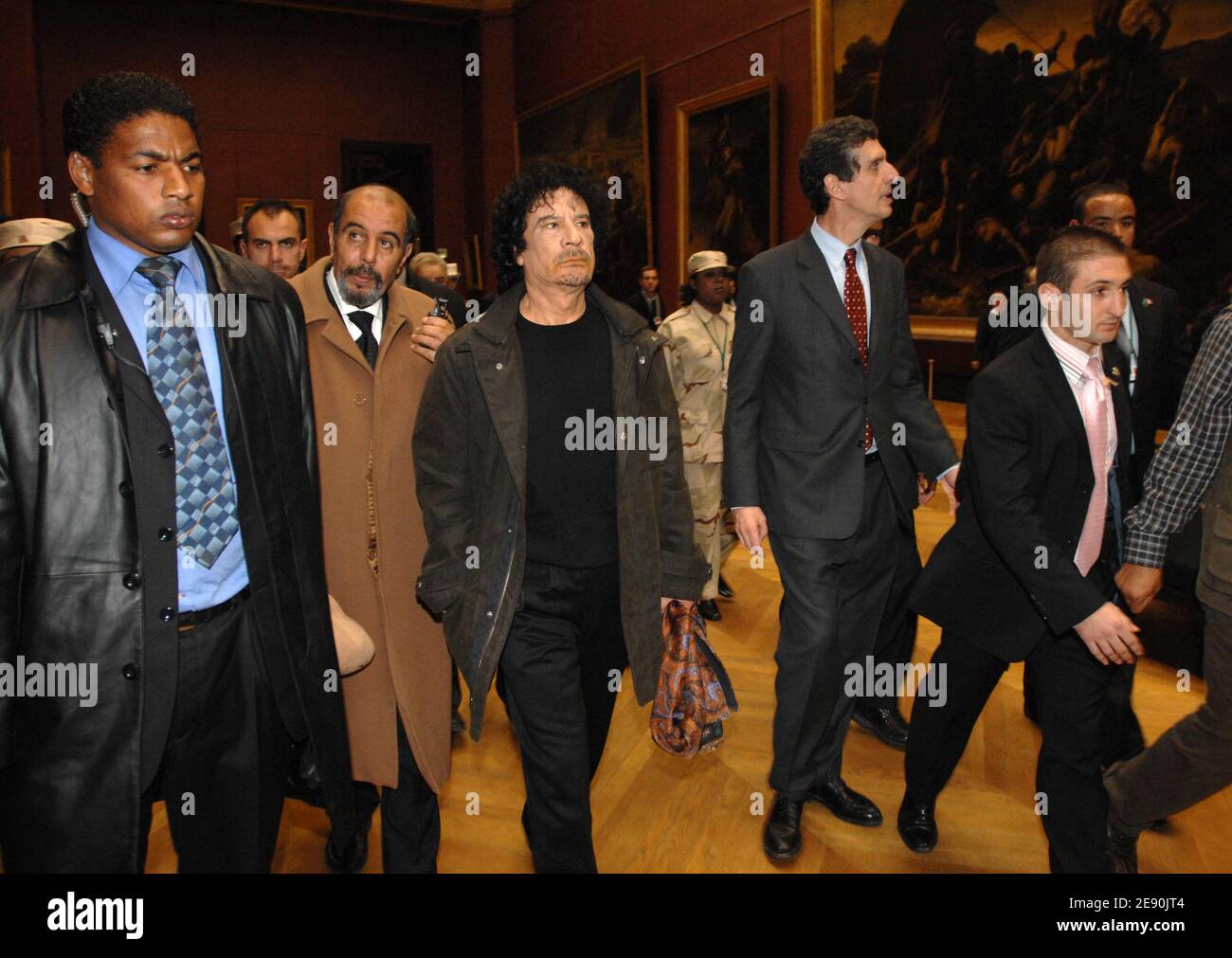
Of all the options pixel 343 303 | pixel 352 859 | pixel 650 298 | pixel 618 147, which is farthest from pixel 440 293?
pixel 618 147

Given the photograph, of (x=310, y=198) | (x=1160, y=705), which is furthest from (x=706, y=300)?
(x=310, y=198)

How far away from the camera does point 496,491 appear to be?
2.60 metres

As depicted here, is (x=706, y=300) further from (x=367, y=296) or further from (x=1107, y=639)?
(x=1107, y=639)

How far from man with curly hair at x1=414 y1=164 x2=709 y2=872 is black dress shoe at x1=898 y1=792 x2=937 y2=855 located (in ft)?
3.81

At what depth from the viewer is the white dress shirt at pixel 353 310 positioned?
9.30 ft

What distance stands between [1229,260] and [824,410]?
187 inches

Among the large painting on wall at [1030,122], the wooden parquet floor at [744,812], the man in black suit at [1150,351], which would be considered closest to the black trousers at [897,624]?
the wooden parquet floor at [744,812]

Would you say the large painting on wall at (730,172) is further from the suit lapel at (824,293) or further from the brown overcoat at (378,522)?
the brown overcoat at (378,522)

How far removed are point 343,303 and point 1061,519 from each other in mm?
2133

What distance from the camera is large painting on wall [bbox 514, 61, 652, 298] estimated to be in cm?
1285
